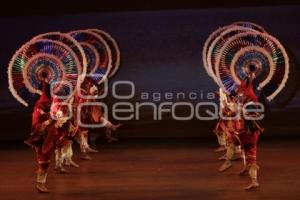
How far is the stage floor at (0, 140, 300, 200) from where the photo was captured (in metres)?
5.77

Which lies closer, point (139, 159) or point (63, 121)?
point (63, 121)

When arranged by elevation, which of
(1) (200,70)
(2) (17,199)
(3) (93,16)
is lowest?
(2) (17,199)

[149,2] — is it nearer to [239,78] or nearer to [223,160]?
[223,160]

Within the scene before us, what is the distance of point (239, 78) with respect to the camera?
6.02 meters

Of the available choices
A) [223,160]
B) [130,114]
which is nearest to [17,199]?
[223,160]

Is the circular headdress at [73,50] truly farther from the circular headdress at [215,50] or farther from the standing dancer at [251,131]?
the standing dancer at [251,131]

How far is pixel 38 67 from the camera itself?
19.1ft

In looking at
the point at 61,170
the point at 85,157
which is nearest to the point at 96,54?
the point at 85,157

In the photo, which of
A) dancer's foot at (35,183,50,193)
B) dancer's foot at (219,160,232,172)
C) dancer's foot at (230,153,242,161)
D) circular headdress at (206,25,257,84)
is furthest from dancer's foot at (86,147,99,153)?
circular headdress at (206,25,257,84)

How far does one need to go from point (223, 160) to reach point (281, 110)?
2.51 metres

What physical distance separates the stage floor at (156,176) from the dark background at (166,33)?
1.06 meters

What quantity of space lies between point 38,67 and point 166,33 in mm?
4461

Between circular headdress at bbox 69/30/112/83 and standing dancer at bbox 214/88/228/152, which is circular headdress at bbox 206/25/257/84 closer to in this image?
standing dancer at bbox 214/88/228/152

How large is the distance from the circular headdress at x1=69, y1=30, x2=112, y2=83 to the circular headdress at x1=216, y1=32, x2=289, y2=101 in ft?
7.59
